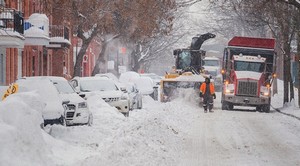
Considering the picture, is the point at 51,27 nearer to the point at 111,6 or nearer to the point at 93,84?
the point at 111,6

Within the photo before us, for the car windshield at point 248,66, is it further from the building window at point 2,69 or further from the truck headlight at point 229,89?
the building window at point 2,69

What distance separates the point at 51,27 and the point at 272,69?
18.7 m

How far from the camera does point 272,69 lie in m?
30.8

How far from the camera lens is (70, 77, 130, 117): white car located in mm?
25266

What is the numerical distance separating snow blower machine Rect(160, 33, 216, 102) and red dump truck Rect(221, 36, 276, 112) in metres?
2.42

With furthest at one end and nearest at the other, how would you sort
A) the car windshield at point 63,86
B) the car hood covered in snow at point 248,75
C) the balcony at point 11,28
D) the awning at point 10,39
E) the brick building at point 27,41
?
the car hood covered in snow at point 248,75 < the brick building at point 27,41 < the awning at point 10,39 < the balcony at point 11,28 < the car windshield at point 63,86

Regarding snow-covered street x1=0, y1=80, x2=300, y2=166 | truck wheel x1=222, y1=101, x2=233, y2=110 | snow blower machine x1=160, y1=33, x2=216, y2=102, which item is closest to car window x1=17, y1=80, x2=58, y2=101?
snow-covered street x1=0, y1=80, x2=300, y2=166

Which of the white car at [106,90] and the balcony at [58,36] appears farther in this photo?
the balcony at [58,36]

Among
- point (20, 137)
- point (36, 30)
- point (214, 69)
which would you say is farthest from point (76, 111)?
point (214, 69)

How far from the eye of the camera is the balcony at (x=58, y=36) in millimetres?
42688

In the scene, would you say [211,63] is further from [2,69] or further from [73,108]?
[73,108]

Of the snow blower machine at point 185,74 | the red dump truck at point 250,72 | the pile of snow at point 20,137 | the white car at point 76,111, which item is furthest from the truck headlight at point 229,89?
the pile of snow at point 20,137

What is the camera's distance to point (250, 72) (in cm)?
3086

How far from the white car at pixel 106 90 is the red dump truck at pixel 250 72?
23.1ft
